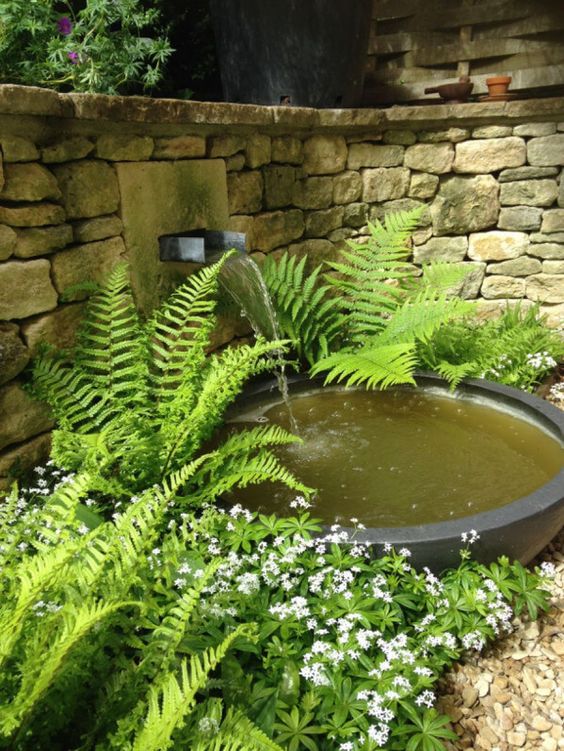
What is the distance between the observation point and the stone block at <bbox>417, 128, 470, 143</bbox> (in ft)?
13.9

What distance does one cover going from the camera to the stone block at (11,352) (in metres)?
2.24

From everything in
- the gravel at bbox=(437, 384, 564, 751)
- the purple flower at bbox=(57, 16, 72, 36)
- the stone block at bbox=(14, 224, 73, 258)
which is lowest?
the gravel at bbox=(437, 384, 564, 751)

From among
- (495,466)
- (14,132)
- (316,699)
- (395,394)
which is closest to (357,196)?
(395,394)

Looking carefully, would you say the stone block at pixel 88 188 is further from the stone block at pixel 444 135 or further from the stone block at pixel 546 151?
the stone block at pixel 546 151

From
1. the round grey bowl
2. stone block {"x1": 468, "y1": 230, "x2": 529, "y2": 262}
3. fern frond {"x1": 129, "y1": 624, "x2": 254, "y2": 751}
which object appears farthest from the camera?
stone block {"x1": 468, "y1": 230, "x2": 529, "y2": 262}

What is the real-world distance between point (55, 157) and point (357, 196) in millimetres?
2369

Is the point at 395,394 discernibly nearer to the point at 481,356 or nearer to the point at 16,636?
the point at 481,356

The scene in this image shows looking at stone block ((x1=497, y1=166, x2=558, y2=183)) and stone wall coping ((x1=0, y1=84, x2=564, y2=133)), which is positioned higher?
stone wall coping ((x1=0, y1=84, x2=564, y2=133))

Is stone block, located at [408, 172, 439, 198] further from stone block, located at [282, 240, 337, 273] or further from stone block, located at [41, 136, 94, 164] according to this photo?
stone block, located at [41, 136, 94, 164]

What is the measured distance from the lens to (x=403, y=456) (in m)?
2.84

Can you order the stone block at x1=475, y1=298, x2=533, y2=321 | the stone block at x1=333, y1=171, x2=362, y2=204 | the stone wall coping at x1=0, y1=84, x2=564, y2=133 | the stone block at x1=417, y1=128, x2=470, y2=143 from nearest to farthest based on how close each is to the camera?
the stone wall coping at x1=0, y1=84, x2=564, y2=133, the stone block at x1=333, y1=171, x2=362, y2=204, the stone block at x1=417, y1=128, x2=470, y2=143, the stone block at x1=475, y1=298, x2=533, y2=321

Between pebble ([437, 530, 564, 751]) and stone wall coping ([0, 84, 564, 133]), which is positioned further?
stone wall coping ([0, 84, 564, 133])

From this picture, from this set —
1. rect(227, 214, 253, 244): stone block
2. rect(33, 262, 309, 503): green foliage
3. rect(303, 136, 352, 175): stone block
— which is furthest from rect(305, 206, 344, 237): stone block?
rect(33, 262, 309, 503): green foliage

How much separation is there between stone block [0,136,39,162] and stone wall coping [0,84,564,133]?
0.32 ft
